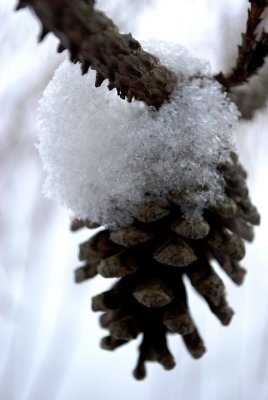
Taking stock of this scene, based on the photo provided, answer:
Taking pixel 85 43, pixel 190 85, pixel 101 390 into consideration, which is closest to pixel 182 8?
pixel 190 85

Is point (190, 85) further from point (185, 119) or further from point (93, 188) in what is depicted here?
point (93, 188)

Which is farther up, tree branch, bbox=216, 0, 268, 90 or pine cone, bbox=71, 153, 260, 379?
tree branch, bbox=216, 0, 268, 90

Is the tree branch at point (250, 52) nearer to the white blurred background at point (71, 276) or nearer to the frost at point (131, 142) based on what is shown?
the frost at point (131, 142)

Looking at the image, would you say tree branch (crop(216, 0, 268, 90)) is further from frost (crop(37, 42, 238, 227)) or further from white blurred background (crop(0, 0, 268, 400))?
white blurred background (crop(0, 0, 268, 400))

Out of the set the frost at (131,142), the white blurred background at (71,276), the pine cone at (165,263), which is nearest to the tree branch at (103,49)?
the frost at (131,142)

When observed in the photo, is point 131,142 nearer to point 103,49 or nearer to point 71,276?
point 103,49

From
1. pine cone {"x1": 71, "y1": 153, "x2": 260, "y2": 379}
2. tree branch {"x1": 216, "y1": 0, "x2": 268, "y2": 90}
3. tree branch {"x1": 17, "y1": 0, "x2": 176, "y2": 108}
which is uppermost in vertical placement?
tree branch {"x1": 216, "y1": 0, "x2": 268, "y2": 90}

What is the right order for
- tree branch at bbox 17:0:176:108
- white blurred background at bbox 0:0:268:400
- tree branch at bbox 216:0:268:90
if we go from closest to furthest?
tree branch at bbox 17:0:176:108, tree branch at bbox 216:0:268:90, white blurred background at bbox 0:0:268:400

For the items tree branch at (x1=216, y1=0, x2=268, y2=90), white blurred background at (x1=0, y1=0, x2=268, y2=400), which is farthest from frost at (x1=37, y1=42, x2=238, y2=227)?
white blurred background at (x1=0, y1=0, x2=268, y2=400)
